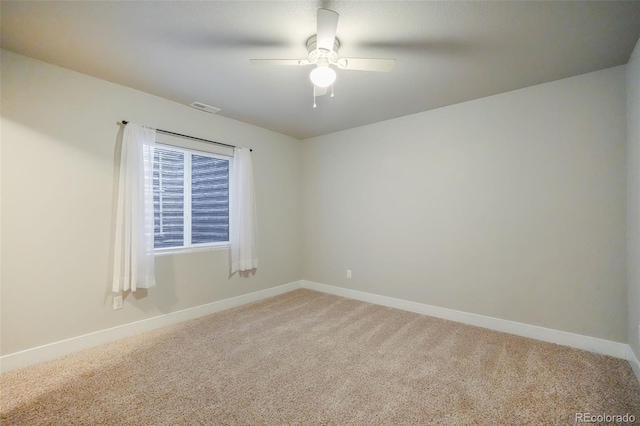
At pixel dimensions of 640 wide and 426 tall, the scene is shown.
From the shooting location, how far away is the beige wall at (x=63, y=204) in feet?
7.52

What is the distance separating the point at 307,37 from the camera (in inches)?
81.4

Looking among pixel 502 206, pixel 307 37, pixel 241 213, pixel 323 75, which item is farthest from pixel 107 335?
pixel 502 206

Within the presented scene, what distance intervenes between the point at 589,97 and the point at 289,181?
366cm

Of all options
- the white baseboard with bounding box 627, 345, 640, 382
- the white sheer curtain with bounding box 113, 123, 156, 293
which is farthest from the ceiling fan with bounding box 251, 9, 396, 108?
the white baseboard with bounding box 627, 345, 640, 382

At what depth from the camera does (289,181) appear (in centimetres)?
467

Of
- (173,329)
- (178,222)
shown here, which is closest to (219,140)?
(178,222)

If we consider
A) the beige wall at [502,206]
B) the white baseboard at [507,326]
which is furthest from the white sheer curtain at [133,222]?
the white baseboard at [507,326]

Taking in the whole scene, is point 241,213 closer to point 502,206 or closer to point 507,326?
point 502,206

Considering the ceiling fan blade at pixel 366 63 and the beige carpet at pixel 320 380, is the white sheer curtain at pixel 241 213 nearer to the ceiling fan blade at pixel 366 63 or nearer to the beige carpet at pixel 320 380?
the beige carpet at pixel 320 380

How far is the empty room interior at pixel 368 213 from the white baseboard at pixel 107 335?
2cm

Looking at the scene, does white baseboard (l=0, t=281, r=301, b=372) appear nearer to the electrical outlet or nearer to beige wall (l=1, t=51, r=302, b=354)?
beige wall (l=1, t=51, r=302, b=354)

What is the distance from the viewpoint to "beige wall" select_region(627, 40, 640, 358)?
2.13 meters

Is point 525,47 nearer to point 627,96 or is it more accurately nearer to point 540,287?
point 627,96

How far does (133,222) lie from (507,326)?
3956 millimetres
